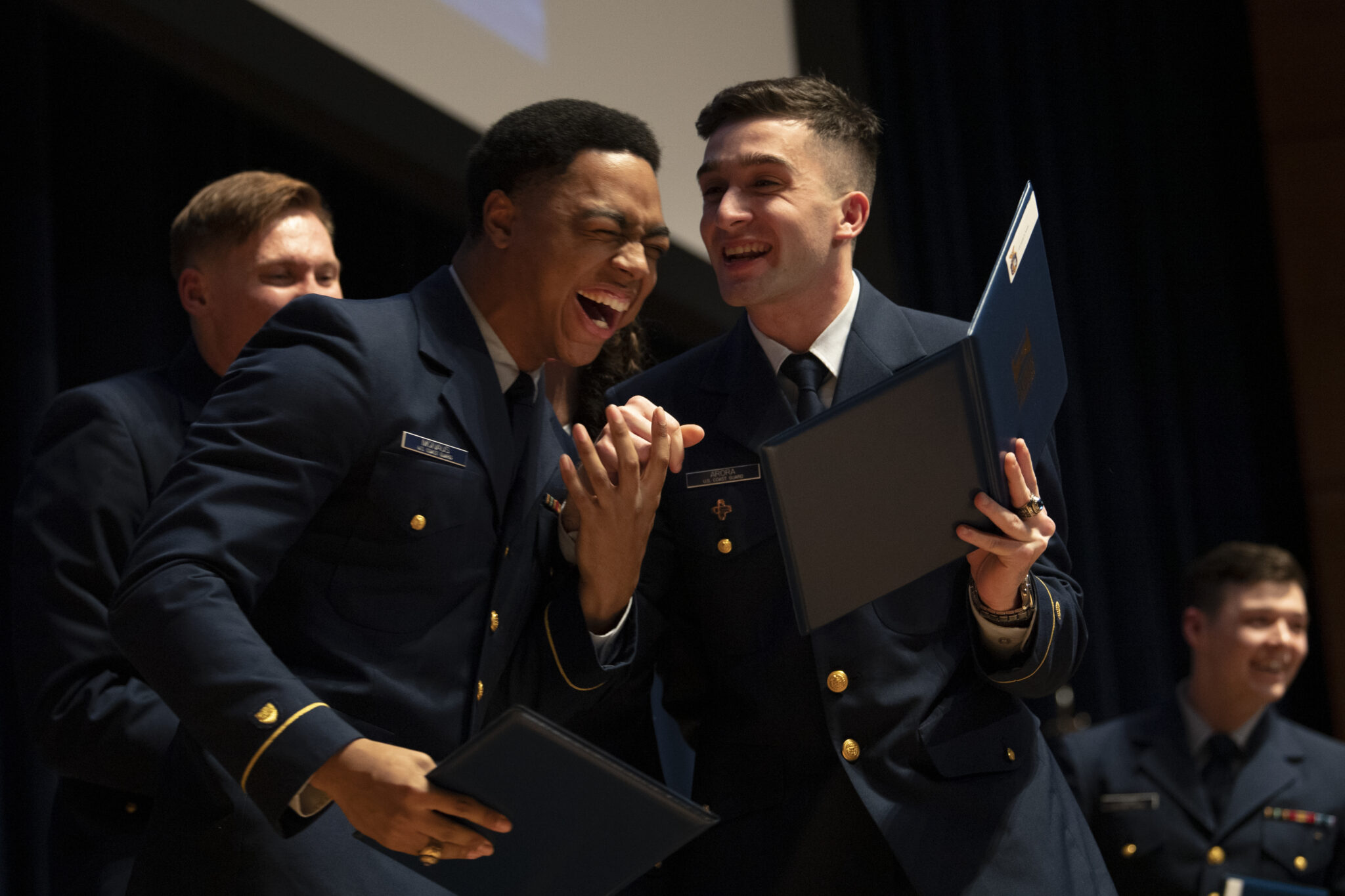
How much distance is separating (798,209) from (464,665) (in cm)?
74

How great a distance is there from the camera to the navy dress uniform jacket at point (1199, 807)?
372 cm

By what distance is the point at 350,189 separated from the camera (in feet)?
12.0

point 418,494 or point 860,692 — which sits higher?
point 418,494

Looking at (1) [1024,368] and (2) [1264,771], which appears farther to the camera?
(2) [1264,771]

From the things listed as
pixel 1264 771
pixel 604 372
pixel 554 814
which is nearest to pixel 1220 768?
pixel 1264 771

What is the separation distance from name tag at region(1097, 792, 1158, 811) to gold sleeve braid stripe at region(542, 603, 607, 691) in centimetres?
274

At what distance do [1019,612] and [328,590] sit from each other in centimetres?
77

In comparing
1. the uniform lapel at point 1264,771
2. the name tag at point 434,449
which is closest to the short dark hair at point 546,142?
the name tag at point 434,449

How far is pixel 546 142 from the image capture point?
67.9 inches

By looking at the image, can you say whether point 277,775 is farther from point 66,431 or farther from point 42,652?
point 66,431

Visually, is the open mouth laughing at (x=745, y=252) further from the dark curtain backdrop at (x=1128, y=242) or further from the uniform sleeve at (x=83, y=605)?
the dark curtain backdrop at (x=1128, y=242)

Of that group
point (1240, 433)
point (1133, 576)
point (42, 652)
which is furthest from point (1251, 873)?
point (42, 652)

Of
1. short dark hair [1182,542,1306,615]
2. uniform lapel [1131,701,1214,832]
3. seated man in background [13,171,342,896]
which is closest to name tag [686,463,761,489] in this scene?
seated man in background [13,171,342,896]

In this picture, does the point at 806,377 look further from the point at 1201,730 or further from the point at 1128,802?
the point at 1201,730
